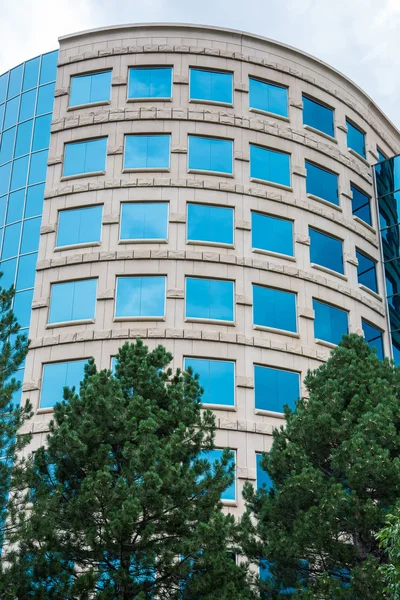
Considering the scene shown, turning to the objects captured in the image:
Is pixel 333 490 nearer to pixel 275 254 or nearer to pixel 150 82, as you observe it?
pixel 275 254

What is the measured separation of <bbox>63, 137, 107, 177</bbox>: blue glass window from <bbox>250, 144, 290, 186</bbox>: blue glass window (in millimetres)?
5778

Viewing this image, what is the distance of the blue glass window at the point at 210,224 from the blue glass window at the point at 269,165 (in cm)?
225

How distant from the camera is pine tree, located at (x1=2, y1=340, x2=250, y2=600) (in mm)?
16656

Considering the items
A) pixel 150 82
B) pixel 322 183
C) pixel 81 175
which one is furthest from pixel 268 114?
pixel 81 175

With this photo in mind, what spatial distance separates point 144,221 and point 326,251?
24.0ft

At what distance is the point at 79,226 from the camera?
3025 centimetres

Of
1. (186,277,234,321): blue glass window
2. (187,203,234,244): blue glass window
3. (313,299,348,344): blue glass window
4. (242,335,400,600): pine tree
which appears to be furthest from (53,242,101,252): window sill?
(242,335,400,600): pine tree

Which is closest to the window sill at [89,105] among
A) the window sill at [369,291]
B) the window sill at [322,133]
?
the window sill at [322,133]

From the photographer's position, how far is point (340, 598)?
1650cm

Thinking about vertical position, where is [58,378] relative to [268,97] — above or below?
below

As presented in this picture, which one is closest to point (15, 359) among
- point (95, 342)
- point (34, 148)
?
point (95, 342)

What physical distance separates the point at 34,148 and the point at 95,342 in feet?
31.0

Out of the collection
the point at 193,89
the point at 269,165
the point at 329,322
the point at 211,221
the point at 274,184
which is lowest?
the point at 329,322

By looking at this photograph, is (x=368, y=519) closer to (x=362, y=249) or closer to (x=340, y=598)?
(x=340, y=598)
